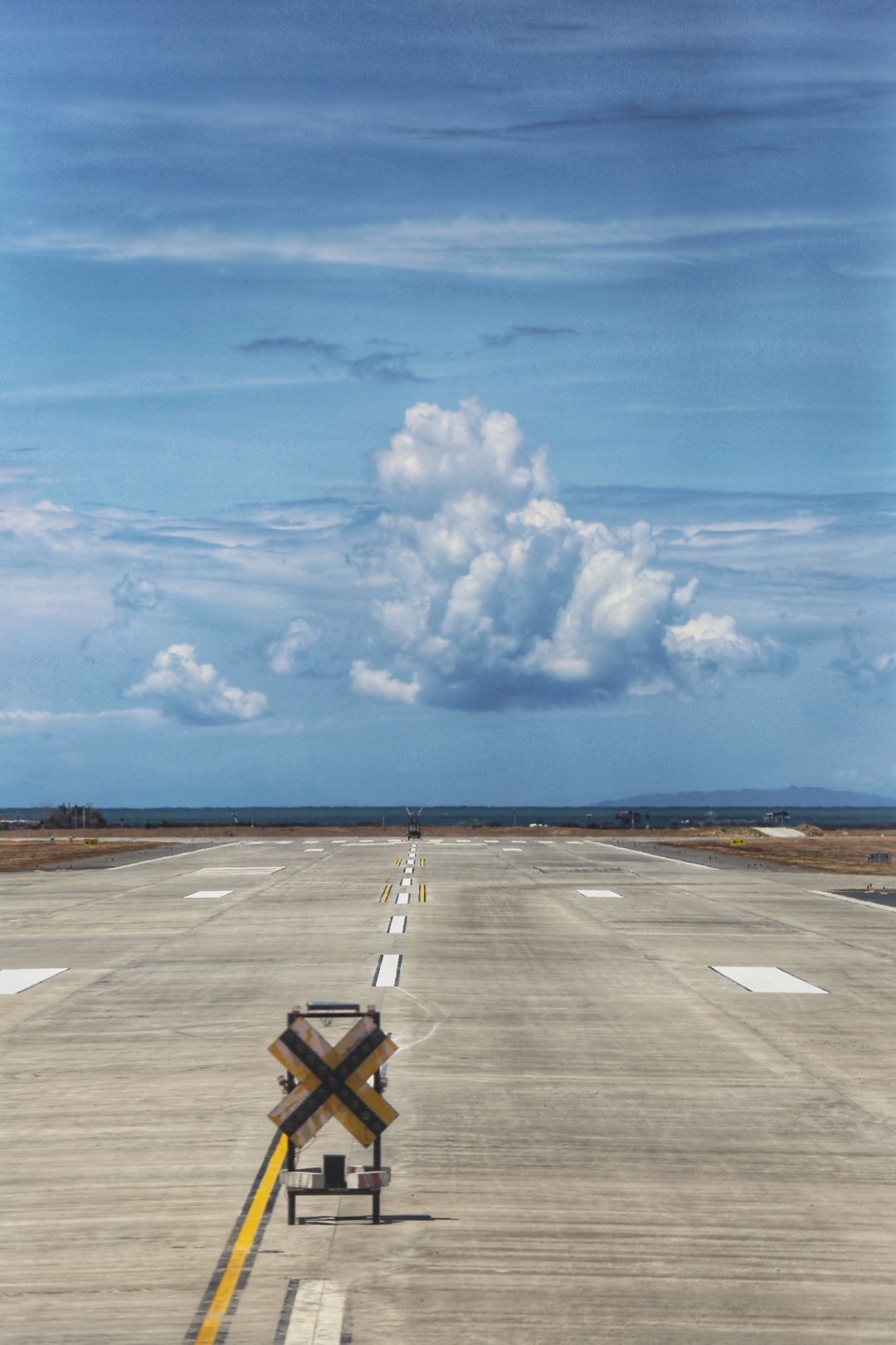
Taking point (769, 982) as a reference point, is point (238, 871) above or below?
above

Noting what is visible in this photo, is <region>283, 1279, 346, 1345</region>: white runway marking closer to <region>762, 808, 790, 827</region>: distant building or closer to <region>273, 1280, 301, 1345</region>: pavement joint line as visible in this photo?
<region>273, 1280, 301, 1345</region>: pavement joint line

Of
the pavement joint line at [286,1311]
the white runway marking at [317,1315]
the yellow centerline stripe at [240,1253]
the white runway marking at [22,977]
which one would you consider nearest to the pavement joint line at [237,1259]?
the yellow centerline stripe at [240,1253]

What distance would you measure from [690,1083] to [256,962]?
11149mm

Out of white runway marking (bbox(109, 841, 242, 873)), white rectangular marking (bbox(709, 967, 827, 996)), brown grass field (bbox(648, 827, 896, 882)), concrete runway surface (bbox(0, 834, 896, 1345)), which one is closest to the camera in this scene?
concrete runway surface (bbox(0, 834, 896, 1345))

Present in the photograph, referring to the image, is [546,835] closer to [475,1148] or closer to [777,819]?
[777,819]

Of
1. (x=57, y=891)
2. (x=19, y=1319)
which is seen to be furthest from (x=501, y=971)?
(x=57, y=891)

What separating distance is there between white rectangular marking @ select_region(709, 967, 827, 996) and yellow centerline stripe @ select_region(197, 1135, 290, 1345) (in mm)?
11329

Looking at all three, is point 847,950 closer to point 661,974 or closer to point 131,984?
point 661,974

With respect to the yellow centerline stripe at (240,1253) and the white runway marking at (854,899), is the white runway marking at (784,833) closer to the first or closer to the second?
the white runway marking at (854,899)

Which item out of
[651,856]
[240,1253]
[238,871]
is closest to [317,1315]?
[240,1253]

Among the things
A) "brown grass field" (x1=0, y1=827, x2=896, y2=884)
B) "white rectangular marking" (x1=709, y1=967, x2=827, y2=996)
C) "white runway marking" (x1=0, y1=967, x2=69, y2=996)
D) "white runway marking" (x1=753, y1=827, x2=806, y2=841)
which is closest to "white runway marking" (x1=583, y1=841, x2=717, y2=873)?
"brown grass field" (x1=0, y1=827, x2=896, y2=884)

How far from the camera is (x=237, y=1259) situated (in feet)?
31.8

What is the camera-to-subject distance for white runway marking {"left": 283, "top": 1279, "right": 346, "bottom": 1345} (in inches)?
328

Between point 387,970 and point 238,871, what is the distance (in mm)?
29539
